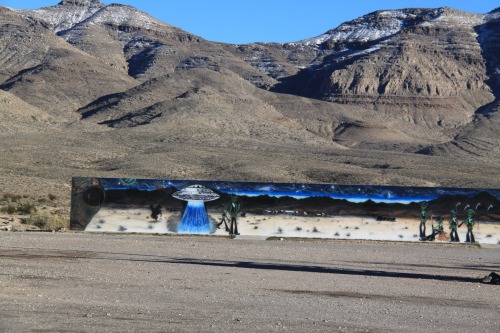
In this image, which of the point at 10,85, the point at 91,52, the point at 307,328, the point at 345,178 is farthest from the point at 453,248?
the point at 91,52

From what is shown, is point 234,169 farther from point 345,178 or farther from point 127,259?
point 127,259

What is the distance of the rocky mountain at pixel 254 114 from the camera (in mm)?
78250

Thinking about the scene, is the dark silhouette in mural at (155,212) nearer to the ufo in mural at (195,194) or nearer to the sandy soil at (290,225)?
the sandy soil at (290,225)

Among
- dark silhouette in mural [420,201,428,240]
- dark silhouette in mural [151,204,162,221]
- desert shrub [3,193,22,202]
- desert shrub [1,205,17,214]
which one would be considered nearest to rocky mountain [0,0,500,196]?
desert shrub [3,193,22,202]

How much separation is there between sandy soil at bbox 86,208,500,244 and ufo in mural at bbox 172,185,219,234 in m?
0.30

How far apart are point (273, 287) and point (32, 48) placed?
149200 millimetres

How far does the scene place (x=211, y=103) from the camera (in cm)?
12056

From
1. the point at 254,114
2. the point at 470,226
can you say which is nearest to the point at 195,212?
the point at 470,226

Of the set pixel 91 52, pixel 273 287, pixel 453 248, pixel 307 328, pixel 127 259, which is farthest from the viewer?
pixel 91 52

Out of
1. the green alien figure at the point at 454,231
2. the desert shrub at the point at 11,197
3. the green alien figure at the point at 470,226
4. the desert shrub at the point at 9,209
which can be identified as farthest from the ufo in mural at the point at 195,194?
the desert shrub at the point at 11,197

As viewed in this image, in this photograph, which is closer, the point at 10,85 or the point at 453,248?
the point at 453,248

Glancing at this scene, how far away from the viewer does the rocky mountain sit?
257ft

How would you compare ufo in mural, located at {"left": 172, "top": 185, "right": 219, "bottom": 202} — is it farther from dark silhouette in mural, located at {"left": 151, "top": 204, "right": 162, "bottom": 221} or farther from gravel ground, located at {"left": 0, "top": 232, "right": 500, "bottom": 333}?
gravel ground, located at {"left": 0, "top": 232, "right": 500, "bottom": 333}

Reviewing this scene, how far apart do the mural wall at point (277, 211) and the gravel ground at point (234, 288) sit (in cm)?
276
